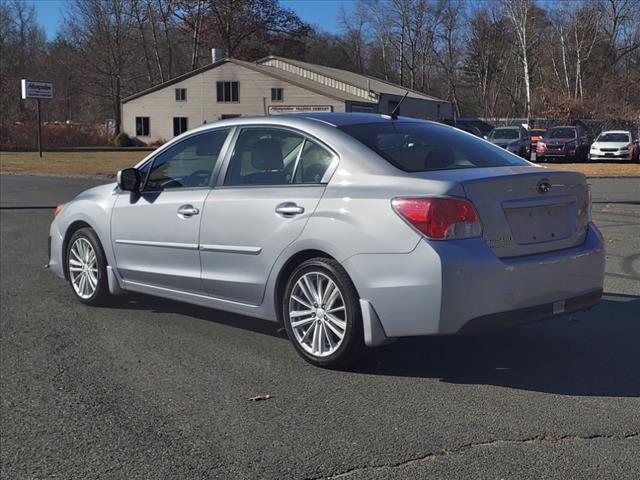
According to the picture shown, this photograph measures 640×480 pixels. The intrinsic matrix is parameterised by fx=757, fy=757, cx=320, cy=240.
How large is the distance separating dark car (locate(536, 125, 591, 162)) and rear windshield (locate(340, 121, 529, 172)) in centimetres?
2992

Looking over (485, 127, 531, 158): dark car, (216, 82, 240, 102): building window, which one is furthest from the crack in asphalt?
(216, 82, 240, 102): building window

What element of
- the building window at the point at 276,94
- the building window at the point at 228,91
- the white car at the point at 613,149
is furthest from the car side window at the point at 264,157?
the building window at the point at 228,91

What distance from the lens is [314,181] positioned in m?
5.16

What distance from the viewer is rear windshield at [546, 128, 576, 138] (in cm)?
3534

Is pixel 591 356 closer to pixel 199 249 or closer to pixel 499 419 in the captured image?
pixel 499 419

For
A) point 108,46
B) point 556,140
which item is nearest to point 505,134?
point 556,140

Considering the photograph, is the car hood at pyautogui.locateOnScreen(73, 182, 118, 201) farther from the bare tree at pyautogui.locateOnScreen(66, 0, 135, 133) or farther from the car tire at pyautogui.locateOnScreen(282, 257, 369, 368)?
the bare tree at pyautogui.locateOnScreen(66, 0, 135, 133)

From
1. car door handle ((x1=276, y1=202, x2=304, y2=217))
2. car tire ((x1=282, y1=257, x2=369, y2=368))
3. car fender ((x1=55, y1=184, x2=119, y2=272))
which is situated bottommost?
car tire ((x1=282, y1=257, x2=369, y2=368))

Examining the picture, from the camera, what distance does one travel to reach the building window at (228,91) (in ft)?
183

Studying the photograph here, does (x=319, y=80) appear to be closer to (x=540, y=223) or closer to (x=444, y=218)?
(x=540, y=223)

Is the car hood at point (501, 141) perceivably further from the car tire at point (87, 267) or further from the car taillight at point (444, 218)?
the car taillight at point (444, 218)

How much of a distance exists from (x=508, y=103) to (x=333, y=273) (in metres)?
77.5

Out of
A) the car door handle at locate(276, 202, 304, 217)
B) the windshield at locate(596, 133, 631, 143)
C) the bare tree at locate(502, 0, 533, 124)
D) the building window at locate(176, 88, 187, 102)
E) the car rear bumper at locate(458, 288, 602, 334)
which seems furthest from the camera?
the building window at locate(176, 88, 187, 102)

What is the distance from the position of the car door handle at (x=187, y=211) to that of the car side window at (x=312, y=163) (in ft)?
3.12
